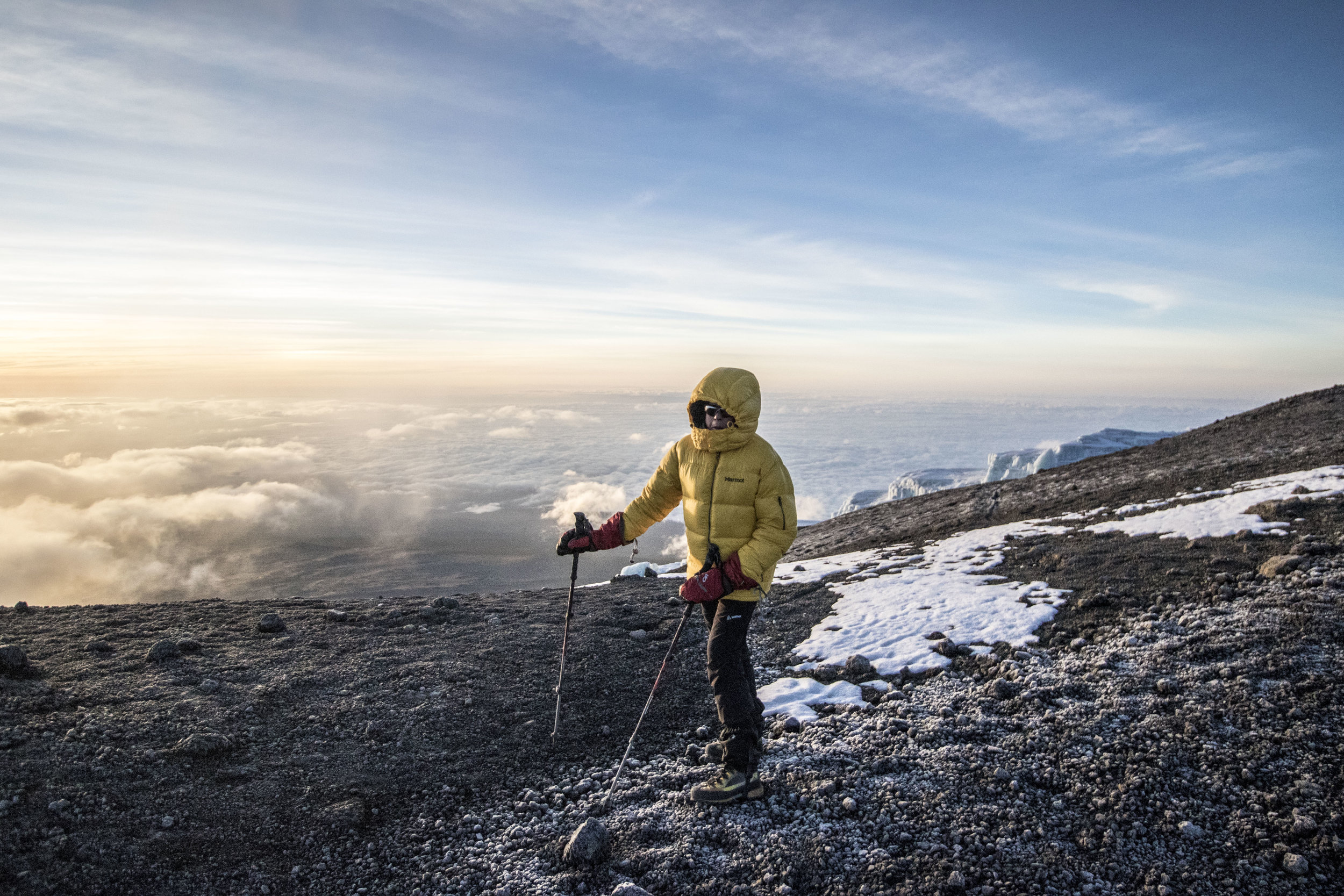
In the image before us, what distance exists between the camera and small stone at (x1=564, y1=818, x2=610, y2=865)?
4359mm

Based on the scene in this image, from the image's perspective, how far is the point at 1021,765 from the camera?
4918 millimetres

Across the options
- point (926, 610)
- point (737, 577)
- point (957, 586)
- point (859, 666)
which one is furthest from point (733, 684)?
point (957, 586)

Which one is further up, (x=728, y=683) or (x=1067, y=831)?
(x=728, y=683)

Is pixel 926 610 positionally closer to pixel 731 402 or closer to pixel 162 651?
pixel 731 402

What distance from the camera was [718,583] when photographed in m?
4.88

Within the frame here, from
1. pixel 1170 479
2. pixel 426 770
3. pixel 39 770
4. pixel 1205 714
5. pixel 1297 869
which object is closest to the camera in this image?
pixel 1297 869

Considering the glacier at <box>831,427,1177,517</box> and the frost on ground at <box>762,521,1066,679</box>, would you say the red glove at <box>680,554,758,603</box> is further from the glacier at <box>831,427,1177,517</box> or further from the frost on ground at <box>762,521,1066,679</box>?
the glacier at <box>831,427,1177,517</box>

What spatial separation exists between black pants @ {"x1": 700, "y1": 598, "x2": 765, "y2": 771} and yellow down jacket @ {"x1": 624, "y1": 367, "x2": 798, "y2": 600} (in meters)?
0.17

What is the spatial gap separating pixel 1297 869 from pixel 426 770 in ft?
19.6

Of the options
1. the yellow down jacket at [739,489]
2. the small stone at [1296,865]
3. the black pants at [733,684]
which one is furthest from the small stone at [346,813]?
the small stone at [1296,865]

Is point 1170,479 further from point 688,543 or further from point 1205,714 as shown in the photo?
point 688,543

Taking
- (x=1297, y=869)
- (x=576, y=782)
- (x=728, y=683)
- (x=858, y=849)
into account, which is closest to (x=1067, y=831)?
(x=1297, y=869)

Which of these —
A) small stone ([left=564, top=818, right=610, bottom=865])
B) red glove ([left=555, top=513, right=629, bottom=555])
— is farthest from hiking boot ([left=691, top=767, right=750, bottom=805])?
red glove ([left=555, top=513, right=629, bottom=555])

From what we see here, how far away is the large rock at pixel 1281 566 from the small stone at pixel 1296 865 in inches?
198
